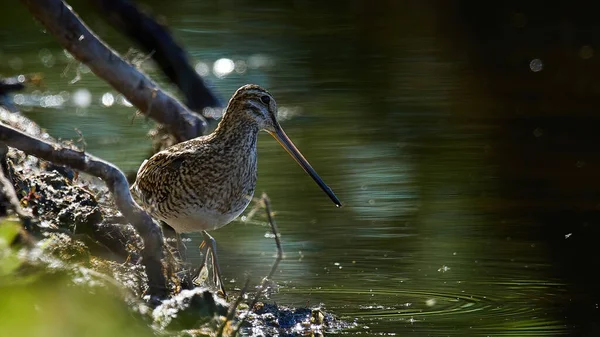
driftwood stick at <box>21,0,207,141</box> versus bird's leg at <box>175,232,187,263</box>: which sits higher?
driftwood stick at <box>21,0,207,141</box>

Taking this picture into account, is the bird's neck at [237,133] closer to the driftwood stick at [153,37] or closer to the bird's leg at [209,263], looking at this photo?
the bird's leg at [209,263]

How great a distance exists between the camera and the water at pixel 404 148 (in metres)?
6.38

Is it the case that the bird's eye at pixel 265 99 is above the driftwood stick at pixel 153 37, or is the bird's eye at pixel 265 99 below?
→ below

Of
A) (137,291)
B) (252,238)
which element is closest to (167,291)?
(137,291)

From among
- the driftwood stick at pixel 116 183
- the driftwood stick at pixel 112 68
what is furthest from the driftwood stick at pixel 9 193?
the driftwood stick at pixel 112 68

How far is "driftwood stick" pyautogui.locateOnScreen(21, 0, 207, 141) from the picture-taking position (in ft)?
26.5

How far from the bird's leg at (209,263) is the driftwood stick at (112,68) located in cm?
210

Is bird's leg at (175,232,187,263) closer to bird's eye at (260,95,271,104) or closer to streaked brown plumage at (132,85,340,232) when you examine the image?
streaked brown plumage at (132,85,340,232)

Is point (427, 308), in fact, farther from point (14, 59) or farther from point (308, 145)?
point (14, 59)

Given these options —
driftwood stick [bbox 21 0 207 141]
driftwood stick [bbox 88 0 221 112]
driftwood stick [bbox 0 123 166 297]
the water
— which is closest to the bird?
driftwood stick [bbox 0 123 166 297]

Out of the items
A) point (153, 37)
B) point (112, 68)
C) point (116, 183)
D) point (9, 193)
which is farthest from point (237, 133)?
point (153, 37)

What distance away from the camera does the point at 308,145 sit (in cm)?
1012

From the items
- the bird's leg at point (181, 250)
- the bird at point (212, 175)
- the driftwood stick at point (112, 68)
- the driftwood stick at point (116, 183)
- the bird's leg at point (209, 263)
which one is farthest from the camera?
the driftwood stick at point (112, 68)

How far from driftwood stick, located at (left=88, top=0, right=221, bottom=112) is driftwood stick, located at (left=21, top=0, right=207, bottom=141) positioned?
1.81m
